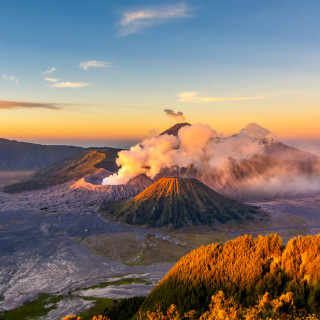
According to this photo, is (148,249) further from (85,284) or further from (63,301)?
(63,301)

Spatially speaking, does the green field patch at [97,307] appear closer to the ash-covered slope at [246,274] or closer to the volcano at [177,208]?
the ash-covered slope at [246,274]

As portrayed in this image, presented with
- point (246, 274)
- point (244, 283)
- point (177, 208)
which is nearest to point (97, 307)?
point (244, 283)

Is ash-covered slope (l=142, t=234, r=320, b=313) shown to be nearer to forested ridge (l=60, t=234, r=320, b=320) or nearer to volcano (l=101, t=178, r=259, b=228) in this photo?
forested ridge (l=60, t=234, r=320, b=320)

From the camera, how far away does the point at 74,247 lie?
91.9 meters

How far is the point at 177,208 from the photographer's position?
5148 inches

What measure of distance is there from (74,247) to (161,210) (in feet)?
157

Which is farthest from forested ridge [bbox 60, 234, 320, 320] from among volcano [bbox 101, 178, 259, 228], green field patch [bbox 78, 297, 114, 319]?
volcano [bbox 101, 178, 259, 228]

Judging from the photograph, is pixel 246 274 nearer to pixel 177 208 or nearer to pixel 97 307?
pixel 97 307

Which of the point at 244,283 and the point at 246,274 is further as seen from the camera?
the point at 246,274

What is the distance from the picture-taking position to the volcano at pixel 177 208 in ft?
409

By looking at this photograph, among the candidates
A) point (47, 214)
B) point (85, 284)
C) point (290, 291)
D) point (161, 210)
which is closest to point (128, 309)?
point (85, 284)

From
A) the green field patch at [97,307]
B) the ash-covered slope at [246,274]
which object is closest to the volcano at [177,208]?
the green field patch at [97,307]

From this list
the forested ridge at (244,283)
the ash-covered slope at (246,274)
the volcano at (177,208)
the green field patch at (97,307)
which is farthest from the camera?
the volcano at (177,208)

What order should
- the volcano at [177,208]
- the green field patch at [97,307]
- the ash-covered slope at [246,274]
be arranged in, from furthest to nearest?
the volcano at [177,208], the green field patch at [97,307], the ash-covered slope at [246,274]
